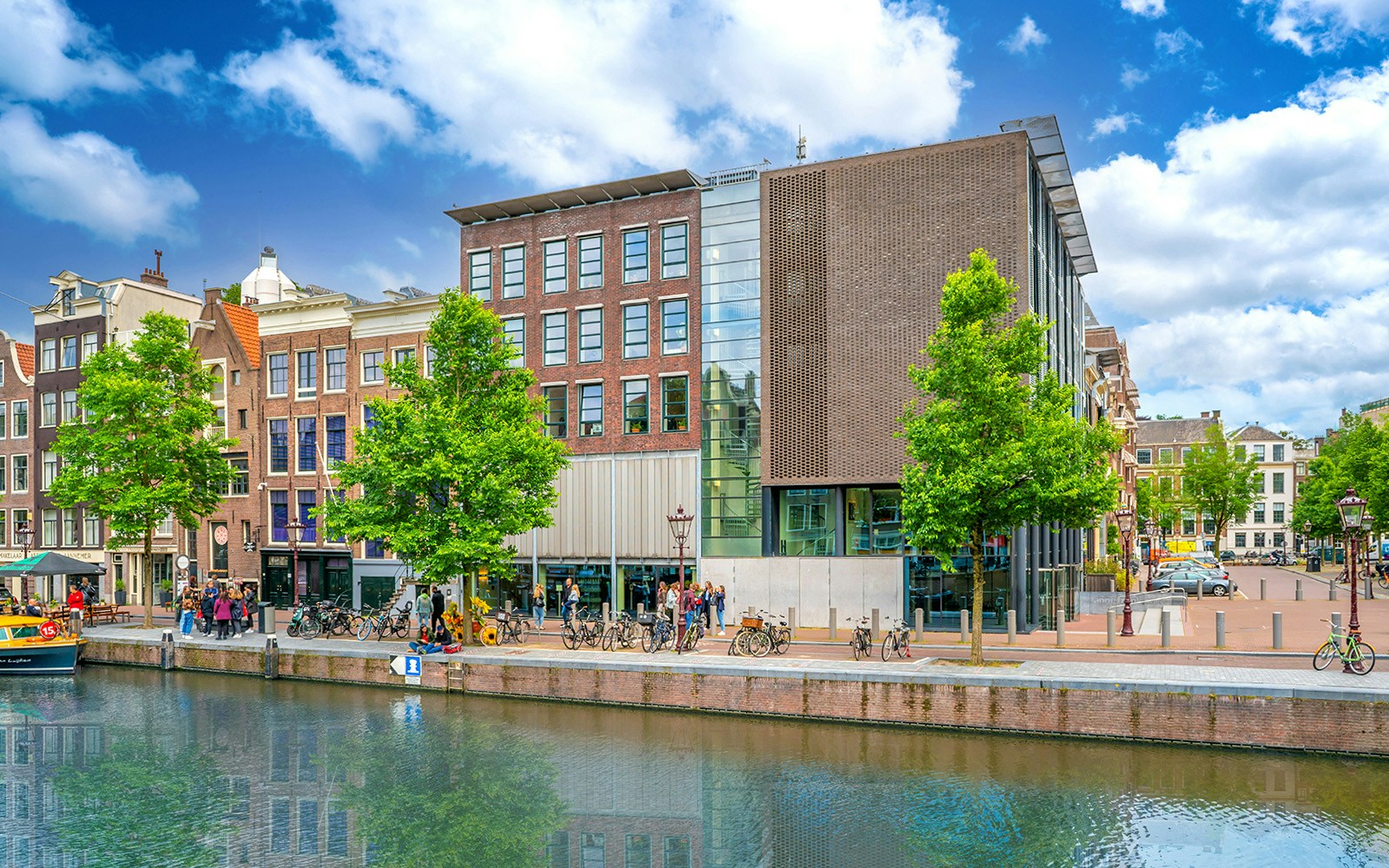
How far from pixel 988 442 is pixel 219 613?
26.8 metres

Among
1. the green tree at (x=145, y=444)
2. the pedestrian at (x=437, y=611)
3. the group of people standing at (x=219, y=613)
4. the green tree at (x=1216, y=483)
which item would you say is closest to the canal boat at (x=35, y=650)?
the group of people standing at (x=219, y=613)

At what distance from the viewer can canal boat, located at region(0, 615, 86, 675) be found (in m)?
34.3

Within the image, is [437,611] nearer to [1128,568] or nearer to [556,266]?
[556,266]

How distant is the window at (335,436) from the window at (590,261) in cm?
1380

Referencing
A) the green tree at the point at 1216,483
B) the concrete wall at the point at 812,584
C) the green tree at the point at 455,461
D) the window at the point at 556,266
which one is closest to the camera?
the green tree at the point at 455,461

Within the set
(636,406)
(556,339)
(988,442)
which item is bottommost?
(988,442)

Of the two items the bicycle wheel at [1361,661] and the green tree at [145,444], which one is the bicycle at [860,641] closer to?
the bicycle wheel at [1361,661]

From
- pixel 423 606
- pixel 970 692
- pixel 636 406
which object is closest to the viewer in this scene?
pixel 970 692

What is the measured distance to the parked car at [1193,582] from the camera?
51.8 meters

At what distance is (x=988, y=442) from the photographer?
2645 cm

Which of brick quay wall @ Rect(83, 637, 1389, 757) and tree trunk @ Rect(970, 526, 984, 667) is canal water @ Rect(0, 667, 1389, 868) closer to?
brick quay wall @ Rect(83, 637, 1389, 757)

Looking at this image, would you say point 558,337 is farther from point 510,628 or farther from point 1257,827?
point 1257,827

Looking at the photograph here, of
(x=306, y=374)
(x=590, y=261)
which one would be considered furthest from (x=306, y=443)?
(x=590, y=261)

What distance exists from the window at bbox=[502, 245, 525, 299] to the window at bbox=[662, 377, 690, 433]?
328 inches
